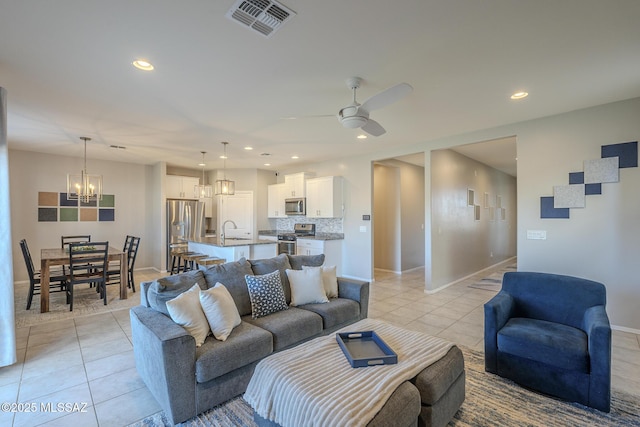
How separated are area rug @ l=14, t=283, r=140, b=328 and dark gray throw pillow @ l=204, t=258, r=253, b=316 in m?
2.70

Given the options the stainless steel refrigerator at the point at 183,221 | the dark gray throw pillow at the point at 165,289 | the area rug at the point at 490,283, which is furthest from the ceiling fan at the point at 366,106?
the stainless steel refrigerator at the point at 183,221

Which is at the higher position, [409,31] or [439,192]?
[409,31]

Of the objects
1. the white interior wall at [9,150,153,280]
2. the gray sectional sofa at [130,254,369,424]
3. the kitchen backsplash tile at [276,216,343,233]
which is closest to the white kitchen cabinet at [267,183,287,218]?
the kitchen backsplash tile at [276,216,343,233]

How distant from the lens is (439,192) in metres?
5.58

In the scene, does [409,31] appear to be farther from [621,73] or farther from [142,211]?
[142,211]

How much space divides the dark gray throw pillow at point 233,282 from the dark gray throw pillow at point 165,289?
17 cm

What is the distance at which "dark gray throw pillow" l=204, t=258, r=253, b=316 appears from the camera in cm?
279

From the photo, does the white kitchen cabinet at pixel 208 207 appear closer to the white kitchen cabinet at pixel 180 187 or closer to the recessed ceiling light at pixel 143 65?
the white kitchen cabinet at pixel 180 187

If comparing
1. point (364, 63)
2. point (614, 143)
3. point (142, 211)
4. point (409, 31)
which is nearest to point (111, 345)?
point (364, 63)

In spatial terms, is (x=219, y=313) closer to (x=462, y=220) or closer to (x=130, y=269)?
(x=130, y=269)

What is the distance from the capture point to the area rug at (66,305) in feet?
13.2


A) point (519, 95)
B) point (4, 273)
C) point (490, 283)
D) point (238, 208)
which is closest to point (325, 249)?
point (238, 208)

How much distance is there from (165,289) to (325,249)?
4.05 metres

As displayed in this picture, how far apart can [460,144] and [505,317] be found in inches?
120
